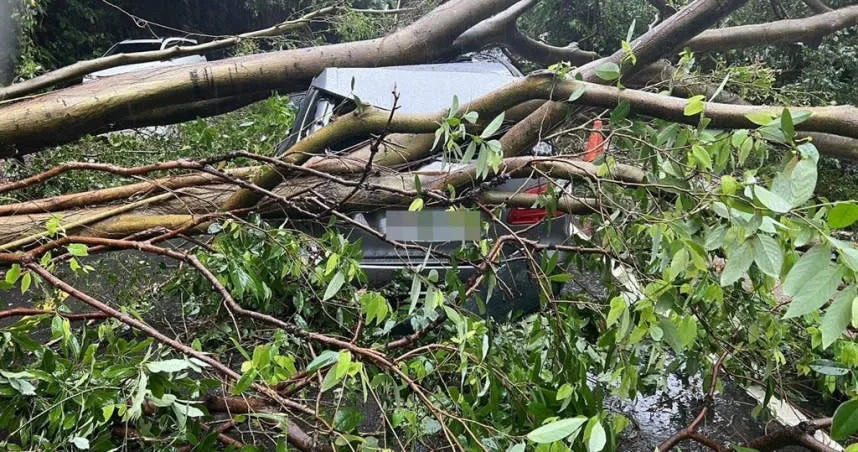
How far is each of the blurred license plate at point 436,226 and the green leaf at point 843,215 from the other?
1.19 metres

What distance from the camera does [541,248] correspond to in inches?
69.6

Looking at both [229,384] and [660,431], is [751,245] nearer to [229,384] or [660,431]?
[229,384]

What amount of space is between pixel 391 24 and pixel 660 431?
443 centimetres

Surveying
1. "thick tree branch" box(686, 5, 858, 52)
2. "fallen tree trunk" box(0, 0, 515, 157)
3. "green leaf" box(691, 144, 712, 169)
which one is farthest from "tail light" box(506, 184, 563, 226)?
"green leaf" box(691, 144, 712, 169)

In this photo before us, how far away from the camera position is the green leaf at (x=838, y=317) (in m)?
0.81

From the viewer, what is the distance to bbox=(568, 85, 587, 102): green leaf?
1872mm

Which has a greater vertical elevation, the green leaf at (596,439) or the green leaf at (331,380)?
the green leaf at (596,439)

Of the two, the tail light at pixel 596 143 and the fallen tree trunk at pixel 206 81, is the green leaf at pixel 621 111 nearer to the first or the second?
the tail light at pixel 596 143

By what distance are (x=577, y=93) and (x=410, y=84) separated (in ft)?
5.78

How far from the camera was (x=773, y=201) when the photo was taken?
2.93 ft

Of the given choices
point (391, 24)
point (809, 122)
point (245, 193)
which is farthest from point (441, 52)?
Answer: point (809, 122)

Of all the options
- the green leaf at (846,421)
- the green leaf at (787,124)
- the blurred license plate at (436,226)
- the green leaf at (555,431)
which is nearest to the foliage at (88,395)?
the green leaf at (555,431)

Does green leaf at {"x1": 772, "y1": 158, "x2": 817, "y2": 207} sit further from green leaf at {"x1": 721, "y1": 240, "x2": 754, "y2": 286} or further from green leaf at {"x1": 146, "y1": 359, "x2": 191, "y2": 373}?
green leaf at {"x1": 146, "y1": 359, "x2": 191, "y2": 373}

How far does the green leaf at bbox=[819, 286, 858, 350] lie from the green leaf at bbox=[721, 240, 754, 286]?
0.46ft
